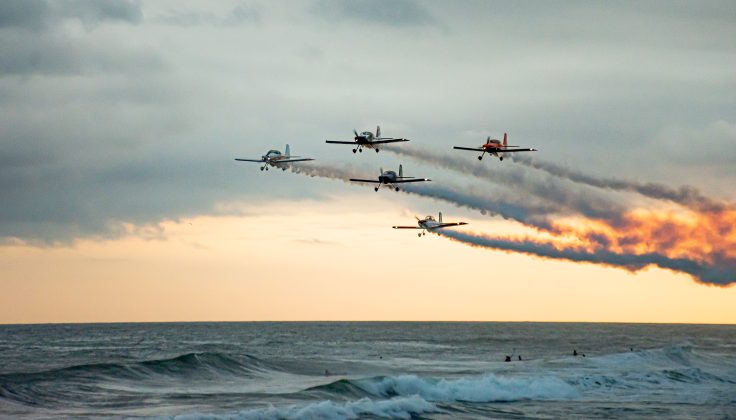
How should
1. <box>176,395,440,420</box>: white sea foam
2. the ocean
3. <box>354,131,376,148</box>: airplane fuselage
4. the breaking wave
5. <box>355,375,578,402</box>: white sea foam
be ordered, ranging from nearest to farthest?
<box>176,395,440,420</box>: white sea foam
the ocean
the breaking wave
<box>355,375,578,402</box>: white sea foam
<box>354,131,376,148</box>: airplane fuselage

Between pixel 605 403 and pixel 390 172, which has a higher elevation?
pixel 390 172

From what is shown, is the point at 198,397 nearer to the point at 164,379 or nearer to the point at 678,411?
the point at 164,379

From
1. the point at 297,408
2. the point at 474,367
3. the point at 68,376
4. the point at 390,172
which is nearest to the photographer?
the point at 297,408

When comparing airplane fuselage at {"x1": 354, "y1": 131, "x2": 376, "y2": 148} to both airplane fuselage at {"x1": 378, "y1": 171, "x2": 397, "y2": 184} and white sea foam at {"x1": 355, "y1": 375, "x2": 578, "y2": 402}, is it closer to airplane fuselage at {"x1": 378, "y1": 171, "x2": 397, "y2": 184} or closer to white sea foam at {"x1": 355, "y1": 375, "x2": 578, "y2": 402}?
airplane fuselage at {"x1": 378, "y1": 171, "x2": 397, "y2": 184}

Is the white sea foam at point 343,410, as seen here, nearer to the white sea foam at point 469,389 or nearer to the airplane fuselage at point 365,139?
the white sea foam at point 469,389

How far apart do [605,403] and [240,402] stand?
23889mm

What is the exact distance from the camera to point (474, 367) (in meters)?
94.7

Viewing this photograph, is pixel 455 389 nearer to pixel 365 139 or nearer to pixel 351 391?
pixel 351 391

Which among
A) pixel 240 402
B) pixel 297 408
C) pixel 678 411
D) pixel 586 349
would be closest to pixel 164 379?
pixel 240 402

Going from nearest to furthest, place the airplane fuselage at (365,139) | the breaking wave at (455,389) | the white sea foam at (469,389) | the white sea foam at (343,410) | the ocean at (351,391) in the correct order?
1. the white sea foam at (343,410)
2. the ocean at (351,391)
3. the breaking wave at (455,389)
4. the white sea foam at (469,389)
5. the airplane fuselage at (365,139)

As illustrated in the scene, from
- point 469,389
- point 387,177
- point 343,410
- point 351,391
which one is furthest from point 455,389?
point 387,177

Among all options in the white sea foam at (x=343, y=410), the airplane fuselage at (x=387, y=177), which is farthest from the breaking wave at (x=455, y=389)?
the airplane fuselage at (x=387, y=177)

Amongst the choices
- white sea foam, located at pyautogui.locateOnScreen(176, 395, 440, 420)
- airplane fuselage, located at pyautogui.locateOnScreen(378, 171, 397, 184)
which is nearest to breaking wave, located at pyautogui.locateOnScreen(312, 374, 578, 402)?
white sea foam, located at pyautogui.locateOnScreen(176, 395, 440, 420)

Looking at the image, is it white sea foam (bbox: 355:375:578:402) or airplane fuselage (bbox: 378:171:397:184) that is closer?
white sea foam (bbox: 355:375:578:402)
